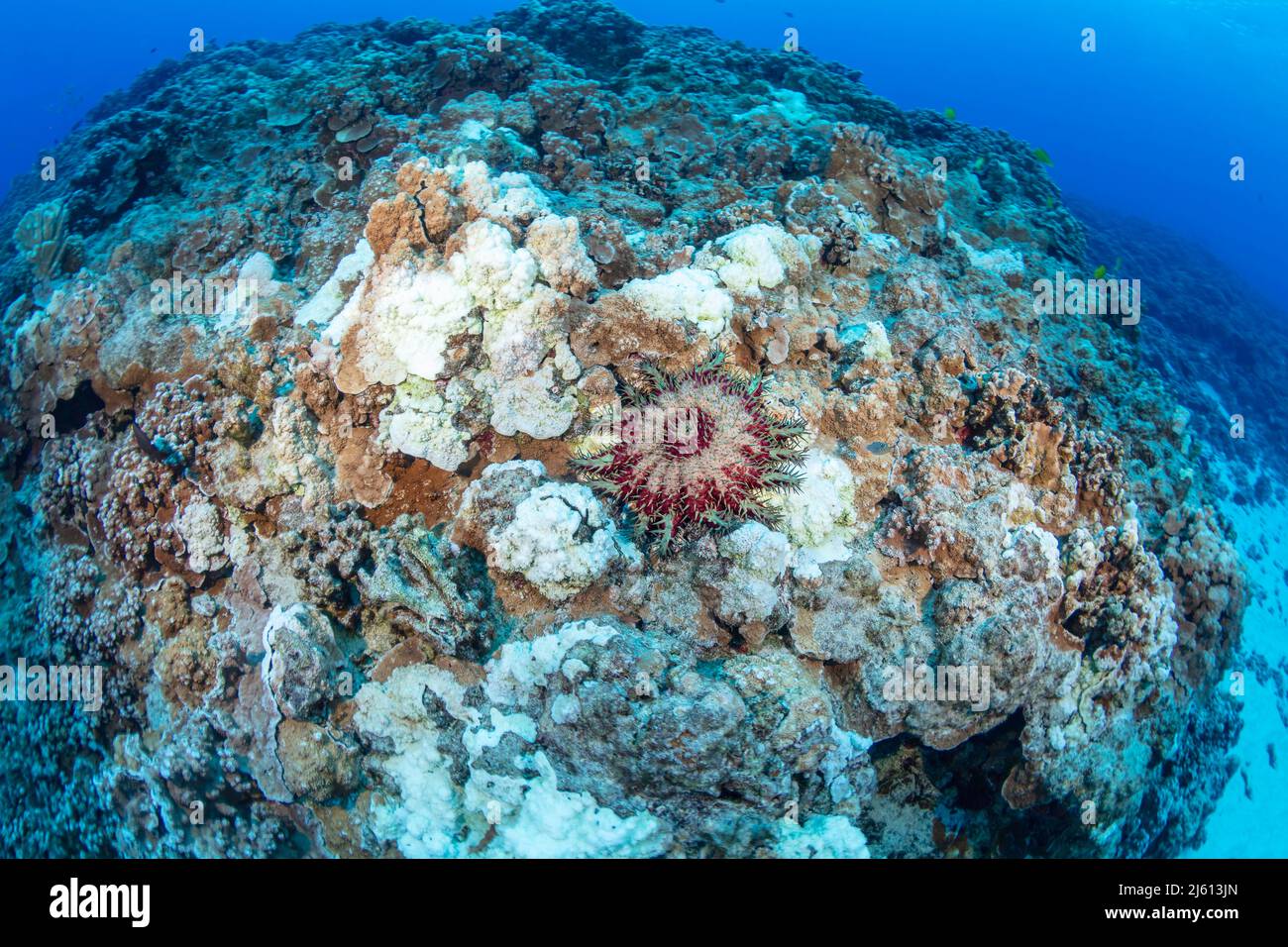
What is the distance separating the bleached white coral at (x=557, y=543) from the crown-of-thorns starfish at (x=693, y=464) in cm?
29

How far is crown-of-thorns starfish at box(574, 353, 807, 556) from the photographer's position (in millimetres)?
4785

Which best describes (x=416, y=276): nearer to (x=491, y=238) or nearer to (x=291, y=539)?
(x=491, y=238)

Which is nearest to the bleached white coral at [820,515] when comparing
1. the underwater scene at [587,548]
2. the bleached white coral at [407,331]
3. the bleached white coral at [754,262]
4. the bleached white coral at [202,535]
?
the underwater scene at [587,548]

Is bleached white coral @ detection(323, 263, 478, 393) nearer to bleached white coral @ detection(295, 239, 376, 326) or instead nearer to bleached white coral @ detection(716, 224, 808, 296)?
bleached white coral @ detection(295, 239, 376, 326)

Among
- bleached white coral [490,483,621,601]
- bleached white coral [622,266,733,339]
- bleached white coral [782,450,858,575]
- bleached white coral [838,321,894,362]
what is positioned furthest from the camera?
bleached white coral [838,321,894,362]

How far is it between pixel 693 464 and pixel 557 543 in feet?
3.81

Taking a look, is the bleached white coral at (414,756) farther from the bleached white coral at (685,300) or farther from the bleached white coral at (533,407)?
the bleached white coral at (685,300)

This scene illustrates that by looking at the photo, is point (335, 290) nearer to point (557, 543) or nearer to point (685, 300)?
point (685, 300)

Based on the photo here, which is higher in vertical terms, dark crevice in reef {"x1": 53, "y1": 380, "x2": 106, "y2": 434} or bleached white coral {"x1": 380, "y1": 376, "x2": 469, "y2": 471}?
dark crevice in reef {"x1": 53, "y1": 380, "x2": 106, "y2": 434}

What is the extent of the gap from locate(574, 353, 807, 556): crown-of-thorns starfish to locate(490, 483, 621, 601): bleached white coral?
29cm

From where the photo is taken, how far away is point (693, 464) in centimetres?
477

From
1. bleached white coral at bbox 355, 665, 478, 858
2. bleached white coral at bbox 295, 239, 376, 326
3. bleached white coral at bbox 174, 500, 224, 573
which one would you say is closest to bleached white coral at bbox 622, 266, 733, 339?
bleached white coral at bbox 295, 239, 376, 326

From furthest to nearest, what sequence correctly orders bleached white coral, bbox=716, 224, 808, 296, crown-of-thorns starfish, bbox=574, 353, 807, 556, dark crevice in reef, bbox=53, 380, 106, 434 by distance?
dark crevice in reef, bbox=53, 380, 106, 434, bleached white coral, bbox=716, 224, 808, 296, crown-of-thorns starfish, bbox=574, 353, 807, 556

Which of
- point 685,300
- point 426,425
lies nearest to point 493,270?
point 426,425
